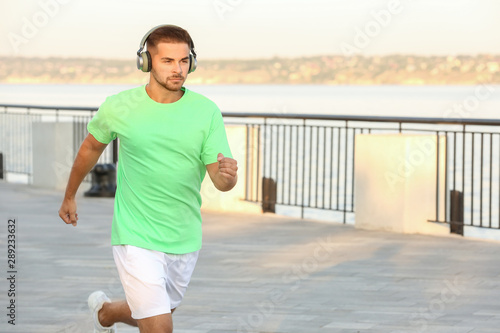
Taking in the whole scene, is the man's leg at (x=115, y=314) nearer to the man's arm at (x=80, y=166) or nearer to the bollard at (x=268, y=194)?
the man's arm at (x=80, y=166)

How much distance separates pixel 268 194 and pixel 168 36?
944 centimetres

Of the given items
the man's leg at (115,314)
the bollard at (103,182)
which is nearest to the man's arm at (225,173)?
the man's leg at (115,314)

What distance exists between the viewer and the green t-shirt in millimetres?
4176

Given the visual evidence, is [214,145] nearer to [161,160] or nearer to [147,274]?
[161,160]

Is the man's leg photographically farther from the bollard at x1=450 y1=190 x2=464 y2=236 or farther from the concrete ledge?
the bollard at x1=450 y1=190 x2=464 y2=236

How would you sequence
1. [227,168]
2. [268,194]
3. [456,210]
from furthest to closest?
1. [268,194]
2. [456,210]
3. [227,168]

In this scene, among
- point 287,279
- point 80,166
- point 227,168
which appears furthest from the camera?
point 287,279

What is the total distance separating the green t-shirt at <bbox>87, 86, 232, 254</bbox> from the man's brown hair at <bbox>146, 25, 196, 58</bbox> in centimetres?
23

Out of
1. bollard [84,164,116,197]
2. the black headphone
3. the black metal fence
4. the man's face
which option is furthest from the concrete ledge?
the man's face

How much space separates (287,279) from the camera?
8125mm

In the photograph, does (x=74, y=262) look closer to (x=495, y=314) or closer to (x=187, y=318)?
(x=187, y=318)

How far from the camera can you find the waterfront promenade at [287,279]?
6.45 metres

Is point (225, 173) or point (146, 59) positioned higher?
point (146, 59)

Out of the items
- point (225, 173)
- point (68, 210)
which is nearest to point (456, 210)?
point (68, 210)
